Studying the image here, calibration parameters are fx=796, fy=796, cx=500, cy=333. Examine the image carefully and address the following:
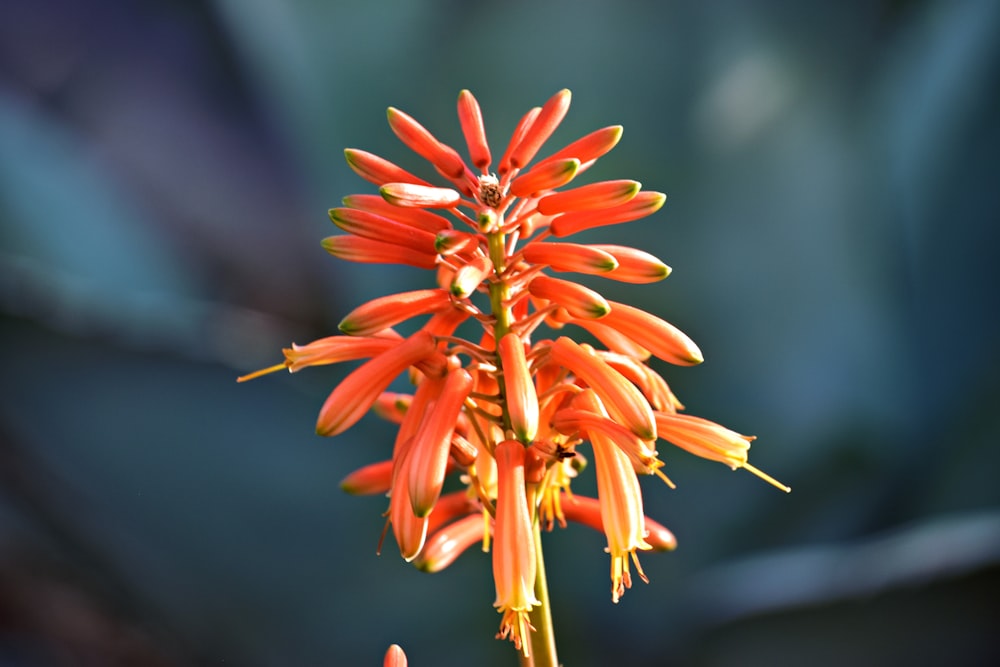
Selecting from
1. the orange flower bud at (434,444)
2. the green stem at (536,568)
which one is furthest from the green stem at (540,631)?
the orange flower bud at (434,444)

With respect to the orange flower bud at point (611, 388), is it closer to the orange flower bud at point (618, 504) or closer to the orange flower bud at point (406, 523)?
the orange flower bud at point (618, 504)

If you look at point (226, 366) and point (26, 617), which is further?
point (26, 617)

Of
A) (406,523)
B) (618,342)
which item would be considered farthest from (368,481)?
(618,342)

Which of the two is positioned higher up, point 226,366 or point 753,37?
point 753,37

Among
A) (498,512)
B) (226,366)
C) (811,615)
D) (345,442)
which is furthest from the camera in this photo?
(345,442)

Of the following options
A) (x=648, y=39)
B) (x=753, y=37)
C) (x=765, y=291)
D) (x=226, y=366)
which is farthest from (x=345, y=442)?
(x=753, y=37)

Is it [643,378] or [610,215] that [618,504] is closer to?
[643,378]

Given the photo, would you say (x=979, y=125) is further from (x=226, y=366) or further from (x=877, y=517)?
(x=226, y=366)

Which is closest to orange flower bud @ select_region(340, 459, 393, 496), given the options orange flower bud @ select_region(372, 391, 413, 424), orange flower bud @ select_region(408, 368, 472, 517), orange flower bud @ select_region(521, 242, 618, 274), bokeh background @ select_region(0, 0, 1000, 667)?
A: orange flower bud @ select_region(372, 391, 413, 424)
